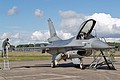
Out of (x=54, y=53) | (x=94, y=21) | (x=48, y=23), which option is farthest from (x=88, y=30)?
(x=48, y=23)

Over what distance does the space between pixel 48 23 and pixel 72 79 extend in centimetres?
1744

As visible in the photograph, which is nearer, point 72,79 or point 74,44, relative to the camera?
point 72,79

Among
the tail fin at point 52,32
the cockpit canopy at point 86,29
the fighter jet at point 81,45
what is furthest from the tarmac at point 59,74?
the tail fin at point 52,32

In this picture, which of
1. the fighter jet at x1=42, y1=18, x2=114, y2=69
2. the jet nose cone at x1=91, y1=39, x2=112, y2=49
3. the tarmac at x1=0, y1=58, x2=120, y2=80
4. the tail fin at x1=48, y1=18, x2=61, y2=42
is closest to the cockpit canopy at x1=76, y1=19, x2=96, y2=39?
the fighter jet at x1=42, y1=18, x2=114, y2=69

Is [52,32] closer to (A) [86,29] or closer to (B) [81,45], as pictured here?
(A) [86,29]

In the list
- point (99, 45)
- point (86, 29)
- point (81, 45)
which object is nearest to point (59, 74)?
point (99, 45)

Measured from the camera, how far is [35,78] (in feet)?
51.9

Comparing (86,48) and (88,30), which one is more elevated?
(88,30)

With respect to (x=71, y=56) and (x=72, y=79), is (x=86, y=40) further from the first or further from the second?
(x=72, y=79)

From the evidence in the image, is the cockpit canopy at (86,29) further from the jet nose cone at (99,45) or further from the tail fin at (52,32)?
the tail fin at (52,32)

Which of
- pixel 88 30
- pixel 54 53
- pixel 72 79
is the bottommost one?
pixel 72 79

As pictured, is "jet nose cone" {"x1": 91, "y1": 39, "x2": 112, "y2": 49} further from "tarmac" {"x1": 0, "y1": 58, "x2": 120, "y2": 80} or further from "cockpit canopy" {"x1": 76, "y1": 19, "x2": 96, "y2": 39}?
"tarmac" {"x1": 0, "y1": 58, "x2": 120, "y2": 80}

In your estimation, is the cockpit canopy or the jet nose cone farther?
the cockpit canopy

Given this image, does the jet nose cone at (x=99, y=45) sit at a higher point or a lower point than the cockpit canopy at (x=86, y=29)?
lower
